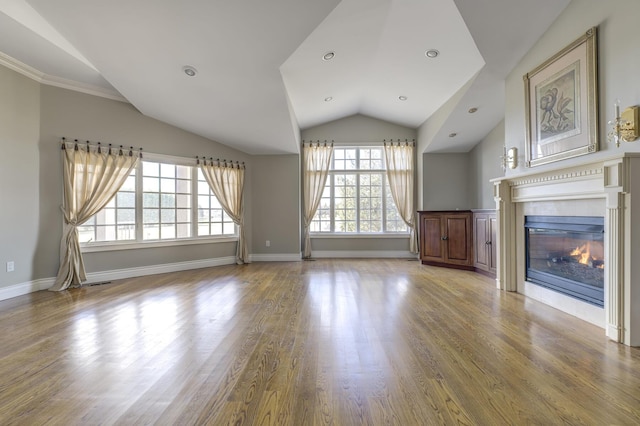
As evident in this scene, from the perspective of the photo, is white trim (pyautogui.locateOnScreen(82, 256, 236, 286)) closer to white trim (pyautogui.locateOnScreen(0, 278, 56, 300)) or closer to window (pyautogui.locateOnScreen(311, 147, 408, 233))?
white trim (pyautogui.locateOnScreen(0, 278, 56, 300))

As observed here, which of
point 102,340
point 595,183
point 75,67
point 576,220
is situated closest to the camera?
point 102,340

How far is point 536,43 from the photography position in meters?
3.54

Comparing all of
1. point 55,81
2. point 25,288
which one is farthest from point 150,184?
point 25,288

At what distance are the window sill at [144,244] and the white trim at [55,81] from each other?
2241mm

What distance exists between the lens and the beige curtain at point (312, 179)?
6.77m

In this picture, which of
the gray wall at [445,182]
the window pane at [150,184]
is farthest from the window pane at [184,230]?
the gray wall at [445,182]

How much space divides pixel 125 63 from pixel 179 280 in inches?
119

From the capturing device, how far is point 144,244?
5.08 m

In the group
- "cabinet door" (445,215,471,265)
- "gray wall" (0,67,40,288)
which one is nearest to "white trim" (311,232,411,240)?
"cabinet door" (445,215,471,265)

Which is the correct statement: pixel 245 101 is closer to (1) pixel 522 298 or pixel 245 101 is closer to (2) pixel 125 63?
(2) pixel 125 63

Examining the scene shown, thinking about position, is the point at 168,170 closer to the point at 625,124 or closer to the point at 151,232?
the point at 151,232

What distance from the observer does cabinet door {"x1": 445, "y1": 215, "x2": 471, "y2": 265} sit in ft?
17.8

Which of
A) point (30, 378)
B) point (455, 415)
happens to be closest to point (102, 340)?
point (30, 378)

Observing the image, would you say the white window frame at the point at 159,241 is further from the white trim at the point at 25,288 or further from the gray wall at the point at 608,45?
the gray wall at the point at 608,45
